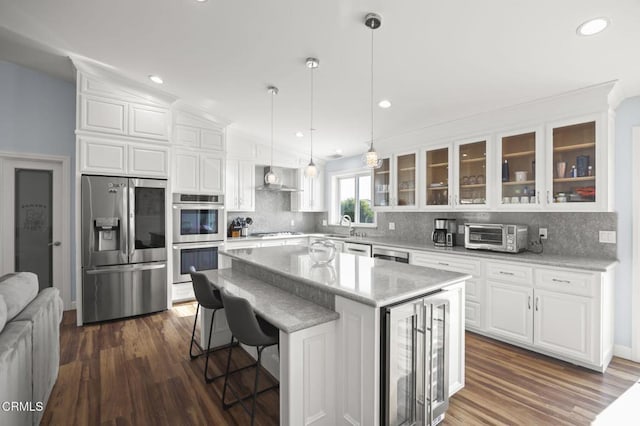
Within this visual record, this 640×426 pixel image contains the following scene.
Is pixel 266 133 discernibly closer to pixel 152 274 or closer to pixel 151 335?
pixel 152 274

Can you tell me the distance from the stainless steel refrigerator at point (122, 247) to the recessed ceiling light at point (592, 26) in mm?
4536

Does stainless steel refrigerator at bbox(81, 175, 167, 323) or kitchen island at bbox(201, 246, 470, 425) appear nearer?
kitchen island at bbox(201, 246, 470, 425)

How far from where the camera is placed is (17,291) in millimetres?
1922

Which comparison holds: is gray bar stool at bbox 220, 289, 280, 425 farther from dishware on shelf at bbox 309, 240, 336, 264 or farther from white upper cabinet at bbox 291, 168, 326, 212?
white upper cabinet at bbox 291, 168, 326, 212

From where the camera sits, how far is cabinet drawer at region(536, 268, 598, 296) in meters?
2.63

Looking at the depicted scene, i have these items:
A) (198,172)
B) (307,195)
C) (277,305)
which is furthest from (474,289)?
(198,172)

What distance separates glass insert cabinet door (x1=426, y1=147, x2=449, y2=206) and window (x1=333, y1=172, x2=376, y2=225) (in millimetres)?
1530

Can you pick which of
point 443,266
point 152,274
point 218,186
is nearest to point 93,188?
point 152,274

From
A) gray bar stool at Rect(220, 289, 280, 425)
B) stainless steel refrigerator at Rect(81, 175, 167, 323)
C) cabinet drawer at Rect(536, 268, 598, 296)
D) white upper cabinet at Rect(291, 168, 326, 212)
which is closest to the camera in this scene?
gray bar stool at Rect(220, 289, 280, 425)

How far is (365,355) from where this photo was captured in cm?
171

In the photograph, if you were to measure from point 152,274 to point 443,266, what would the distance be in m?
3.79

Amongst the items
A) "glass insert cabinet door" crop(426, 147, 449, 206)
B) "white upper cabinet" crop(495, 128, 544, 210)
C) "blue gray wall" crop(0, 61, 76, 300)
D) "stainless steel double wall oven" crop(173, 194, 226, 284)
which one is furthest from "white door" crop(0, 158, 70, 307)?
"white upper cabinet" crop(495, 128, 544, 210)

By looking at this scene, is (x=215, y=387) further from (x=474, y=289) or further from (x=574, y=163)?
(x=574, y=163)

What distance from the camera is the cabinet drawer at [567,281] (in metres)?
2.63
